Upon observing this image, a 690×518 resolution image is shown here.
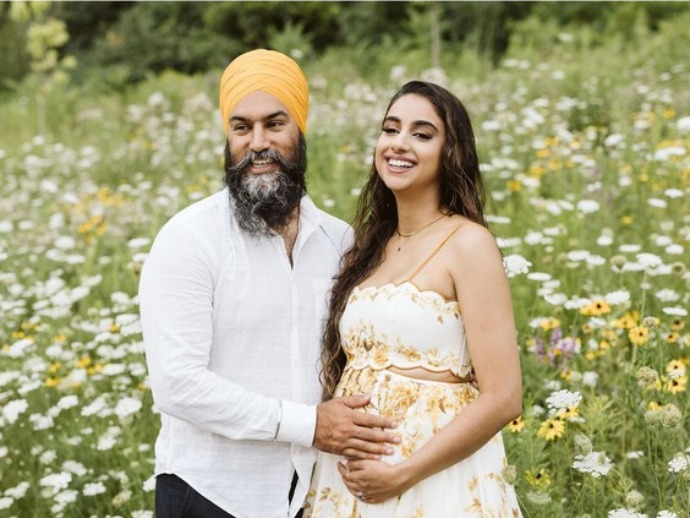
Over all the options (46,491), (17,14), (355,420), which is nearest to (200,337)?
(355,420)

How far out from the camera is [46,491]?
3.25 metres

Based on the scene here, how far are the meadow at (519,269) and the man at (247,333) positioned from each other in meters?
0.60

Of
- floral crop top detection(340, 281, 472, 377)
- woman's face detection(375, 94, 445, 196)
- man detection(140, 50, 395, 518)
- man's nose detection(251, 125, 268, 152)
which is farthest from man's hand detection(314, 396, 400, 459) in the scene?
man's nose detection(251, 125, 268, 152)

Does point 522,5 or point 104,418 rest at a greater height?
point 522,5

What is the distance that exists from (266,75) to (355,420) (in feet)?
3.30

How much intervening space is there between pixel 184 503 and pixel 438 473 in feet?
2.19

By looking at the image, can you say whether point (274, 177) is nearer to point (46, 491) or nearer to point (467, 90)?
point (46, 491)

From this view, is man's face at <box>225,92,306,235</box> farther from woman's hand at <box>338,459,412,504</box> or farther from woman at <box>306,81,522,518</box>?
woman's hand at <box>338,459,412,504</box>

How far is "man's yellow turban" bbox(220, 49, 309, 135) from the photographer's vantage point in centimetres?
250

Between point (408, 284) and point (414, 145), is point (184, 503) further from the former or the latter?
point (414, 145)

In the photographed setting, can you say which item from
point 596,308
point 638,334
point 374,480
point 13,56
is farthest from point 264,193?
point 13,56

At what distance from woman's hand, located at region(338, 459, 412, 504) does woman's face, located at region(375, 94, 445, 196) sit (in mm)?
757

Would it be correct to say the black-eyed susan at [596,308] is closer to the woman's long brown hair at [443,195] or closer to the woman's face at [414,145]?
the woman's long brown hair at [443,195]

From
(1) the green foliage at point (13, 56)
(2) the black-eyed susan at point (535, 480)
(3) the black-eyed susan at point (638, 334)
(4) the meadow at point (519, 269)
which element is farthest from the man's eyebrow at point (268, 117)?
(1) the green foliage at point (13, 56)
